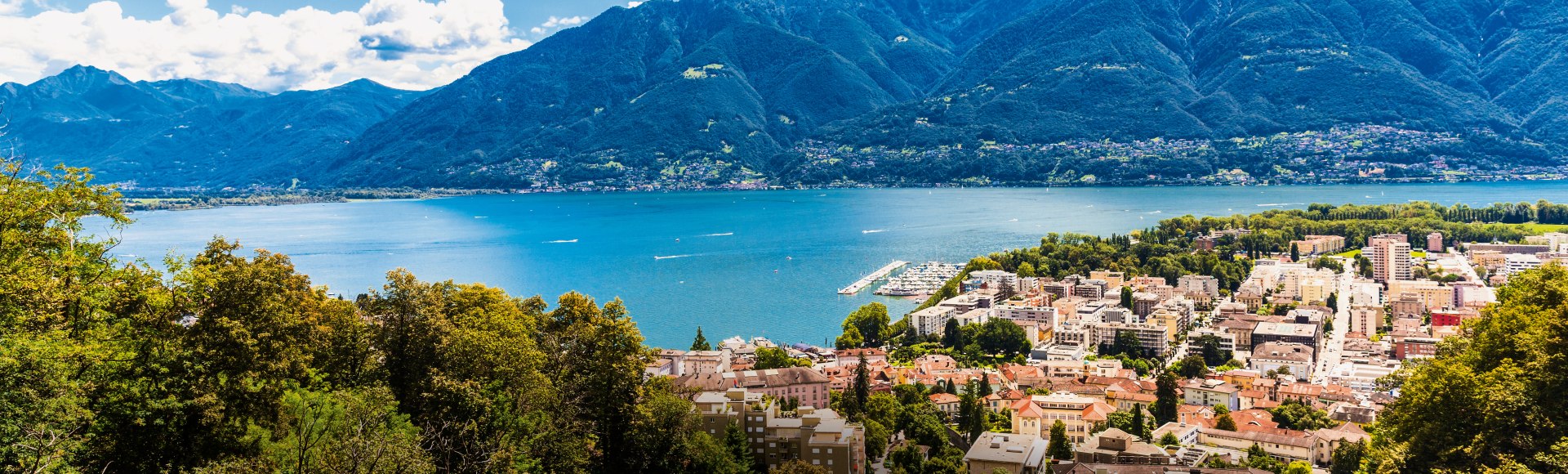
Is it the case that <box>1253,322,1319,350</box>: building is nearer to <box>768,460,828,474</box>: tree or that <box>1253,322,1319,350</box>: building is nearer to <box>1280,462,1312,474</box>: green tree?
<box>1280,462,1312,474</box>: green tree

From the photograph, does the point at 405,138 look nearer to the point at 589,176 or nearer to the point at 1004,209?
the point at 589,176

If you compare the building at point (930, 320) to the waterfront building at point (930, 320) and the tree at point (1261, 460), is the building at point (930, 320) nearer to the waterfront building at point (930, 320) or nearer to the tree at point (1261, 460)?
the waterfront building at point (930, 320)

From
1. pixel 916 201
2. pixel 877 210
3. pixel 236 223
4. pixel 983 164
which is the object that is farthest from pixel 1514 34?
pixel 236 223

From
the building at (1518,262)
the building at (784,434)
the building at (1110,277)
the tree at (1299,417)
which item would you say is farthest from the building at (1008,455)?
the building at (1518,262)

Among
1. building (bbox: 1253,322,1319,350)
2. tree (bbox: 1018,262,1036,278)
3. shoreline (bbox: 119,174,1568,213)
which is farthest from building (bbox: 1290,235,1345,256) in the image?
shoreline (bbox: 119,174,1568,213)

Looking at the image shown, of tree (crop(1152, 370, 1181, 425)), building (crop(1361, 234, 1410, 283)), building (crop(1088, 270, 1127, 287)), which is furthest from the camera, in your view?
building (crop(1361, 234, 1410, 283))

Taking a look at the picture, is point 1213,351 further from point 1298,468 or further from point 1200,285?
point 1298,468
